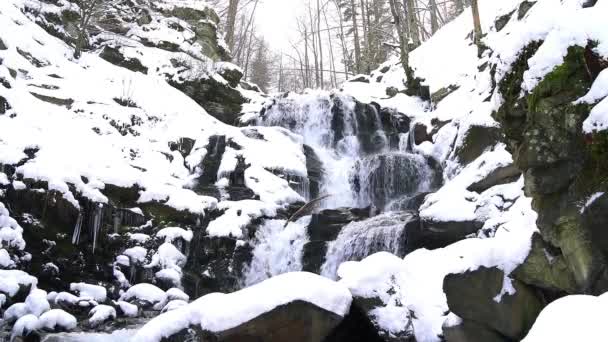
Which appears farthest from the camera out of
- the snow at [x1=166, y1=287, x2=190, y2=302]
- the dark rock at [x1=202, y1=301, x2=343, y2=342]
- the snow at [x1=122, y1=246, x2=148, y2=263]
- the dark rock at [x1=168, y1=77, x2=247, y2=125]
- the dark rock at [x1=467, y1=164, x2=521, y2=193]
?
the dark rock at [x1=168, y1=77, x2=247, y2=125]

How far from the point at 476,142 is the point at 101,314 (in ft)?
27.0

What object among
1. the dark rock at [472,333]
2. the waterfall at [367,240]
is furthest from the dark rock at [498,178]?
the dark rock at [472,333]

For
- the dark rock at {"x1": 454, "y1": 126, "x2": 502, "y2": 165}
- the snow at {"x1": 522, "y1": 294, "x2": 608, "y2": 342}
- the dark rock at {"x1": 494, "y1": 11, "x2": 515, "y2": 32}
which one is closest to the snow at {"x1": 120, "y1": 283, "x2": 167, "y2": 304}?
the dark rock at {"x1": 454, "y1": 126, "x2": 502, "y2": 165}

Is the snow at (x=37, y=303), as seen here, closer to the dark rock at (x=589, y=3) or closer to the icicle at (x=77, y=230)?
the icicle at (x=77, y=230)

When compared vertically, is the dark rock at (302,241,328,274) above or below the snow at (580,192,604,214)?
below

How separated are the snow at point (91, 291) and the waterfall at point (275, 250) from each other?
2.87 m

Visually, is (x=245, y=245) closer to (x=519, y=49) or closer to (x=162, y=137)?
(x=162, y=137)

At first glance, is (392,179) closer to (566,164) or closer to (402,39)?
(402,39)

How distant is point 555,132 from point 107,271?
7.96 meters

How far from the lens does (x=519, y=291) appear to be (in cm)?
443

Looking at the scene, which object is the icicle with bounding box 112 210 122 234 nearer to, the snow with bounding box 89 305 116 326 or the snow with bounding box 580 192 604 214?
the snow with bounding box 89 305 116 326

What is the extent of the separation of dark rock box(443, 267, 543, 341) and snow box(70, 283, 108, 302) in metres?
5.94

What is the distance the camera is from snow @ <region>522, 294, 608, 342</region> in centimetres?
205

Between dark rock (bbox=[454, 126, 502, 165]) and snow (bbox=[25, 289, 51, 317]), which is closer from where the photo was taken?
snow (bbox=[25, 289, 51, 317])
